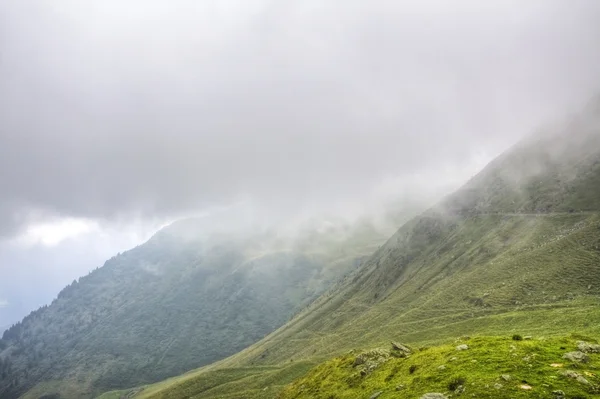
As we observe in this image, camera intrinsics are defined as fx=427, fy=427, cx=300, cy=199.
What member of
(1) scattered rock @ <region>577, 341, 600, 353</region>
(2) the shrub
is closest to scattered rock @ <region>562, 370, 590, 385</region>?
(1) scattered rock @ <region>577, 341, 600, 353</region>

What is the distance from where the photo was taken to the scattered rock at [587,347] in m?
41.9

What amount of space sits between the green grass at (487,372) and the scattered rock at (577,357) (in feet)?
1.53

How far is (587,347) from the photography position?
42.3 m

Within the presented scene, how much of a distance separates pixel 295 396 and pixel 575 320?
3402 inches

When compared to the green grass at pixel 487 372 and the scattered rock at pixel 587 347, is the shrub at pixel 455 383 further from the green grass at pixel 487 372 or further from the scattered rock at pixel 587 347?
the scattered rock at pixel 587 347

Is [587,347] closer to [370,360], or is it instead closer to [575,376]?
[575,376]

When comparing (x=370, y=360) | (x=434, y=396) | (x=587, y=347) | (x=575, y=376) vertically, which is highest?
(x=434, y=396)

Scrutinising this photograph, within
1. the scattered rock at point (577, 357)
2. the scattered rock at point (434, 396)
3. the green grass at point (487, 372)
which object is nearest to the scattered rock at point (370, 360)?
the green grass at point (487, 372)

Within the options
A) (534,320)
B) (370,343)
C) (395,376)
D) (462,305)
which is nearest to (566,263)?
(462,305)

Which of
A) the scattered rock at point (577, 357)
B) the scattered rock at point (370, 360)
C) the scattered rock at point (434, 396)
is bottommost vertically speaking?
the scattered rock at point (577, 357)

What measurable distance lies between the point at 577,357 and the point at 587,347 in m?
4.13

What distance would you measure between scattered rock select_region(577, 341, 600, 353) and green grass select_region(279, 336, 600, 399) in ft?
1.73

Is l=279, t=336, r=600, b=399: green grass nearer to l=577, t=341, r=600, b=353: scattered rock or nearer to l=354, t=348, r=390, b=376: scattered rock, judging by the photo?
l=577, t=341, r=600, b=353: scattered rock

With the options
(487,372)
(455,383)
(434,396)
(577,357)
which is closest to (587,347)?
(577,357)
